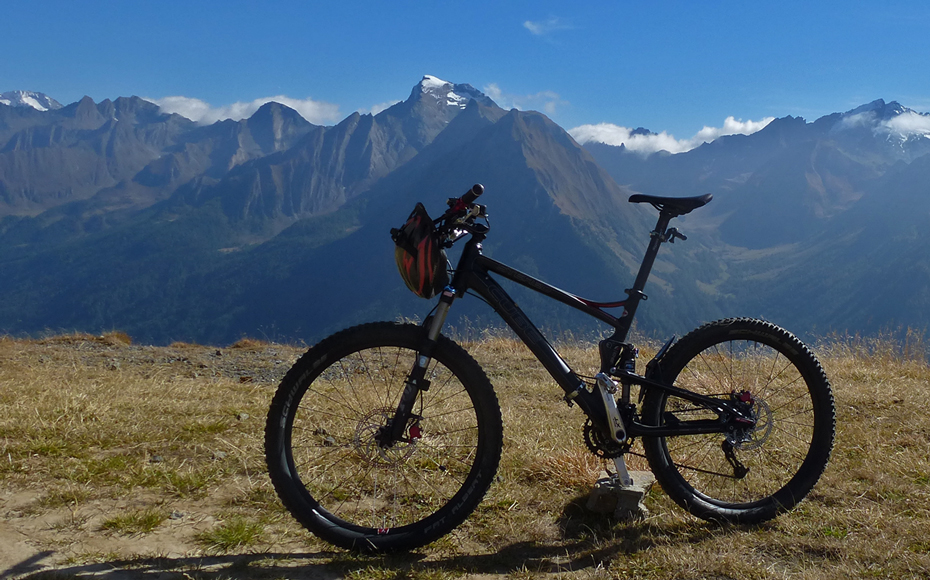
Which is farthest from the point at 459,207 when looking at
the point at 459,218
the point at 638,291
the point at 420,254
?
the point at 638,291

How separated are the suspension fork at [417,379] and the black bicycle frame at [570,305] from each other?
18 mm

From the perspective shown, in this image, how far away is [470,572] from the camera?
329 centimetres

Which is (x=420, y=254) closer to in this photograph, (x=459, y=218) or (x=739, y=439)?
(x=459, y=218)

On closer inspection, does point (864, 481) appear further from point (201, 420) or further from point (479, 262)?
point (201, 420)

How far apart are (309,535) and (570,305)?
2.08m

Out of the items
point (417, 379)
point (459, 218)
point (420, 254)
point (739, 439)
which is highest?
point (459, 218)

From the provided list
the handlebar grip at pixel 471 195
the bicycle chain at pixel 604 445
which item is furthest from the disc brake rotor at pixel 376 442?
the handlebar grip at pixel 471 195

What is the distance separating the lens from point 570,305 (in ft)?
12.1

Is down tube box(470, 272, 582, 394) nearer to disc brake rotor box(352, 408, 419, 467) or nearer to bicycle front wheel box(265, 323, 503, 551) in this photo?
bicycle front wheel box(265, 323, 503, 551)

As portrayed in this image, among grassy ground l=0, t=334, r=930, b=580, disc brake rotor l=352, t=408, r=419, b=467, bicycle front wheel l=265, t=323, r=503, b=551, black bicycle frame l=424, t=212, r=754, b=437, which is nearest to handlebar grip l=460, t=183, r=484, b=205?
black bicycle frame l=424, t=212, r=754, b=437

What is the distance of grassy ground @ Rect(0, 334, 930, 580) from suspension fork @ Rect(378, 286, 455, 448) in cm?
68

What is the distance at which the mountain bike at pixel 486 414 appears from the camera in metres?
3.54

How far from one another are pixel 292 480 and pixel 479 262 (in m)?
1.68

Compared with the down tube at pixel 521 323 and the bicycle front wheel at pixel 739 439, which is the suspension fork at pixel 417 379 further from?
the bicycle front wheel at pixel 739 439
